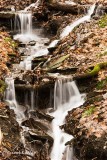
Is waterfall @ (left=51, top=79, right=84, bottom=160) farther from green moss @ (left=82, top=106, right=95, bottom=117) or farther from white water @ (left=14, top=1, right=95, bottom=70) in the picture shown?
white water @ (left=14, top=1, right=95, bottom=70)

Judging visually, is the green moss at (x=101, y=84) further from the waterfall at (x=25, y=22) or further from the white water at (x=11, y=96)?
the waterfall at (x=25, y=22)

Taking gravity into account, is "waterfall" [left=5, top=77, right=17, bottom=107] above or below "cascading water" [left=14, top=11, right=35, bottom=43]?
below

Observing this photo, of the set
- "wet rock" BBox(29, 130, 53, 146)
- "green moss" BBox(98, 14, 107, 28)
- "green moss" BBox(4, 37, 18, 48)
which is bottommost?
"wet rock" BBox(29, 130, 53, 146)

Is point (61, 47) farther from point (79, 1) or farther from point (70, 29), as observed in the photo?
point (79, 1)

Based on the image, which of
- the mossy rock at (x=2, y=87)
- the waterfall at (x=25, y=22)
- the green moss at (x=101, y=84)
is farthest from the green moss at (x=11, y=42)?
the green moss at (x=101, y=84)

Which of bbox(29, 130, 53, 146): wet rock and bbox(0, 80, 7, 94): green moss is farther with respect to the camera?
bbox(0, 80, 7, 94): green moss

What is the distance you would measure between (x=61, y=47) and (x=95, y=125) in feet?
17.9

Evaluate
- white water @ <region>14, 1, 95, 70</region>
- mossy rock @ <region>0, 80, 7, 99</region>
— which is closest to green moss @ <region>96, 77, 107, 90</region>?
mossy rock @ <region>0, 80, 7, 99</region>

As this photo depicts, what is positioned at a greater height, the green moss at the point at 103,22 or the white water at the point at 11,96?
the green moss at the point at 103,22

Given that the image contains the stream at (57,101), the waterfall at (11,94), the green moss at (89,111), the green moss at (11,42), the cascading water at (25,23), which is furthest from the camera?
the cascading water at (25,23)

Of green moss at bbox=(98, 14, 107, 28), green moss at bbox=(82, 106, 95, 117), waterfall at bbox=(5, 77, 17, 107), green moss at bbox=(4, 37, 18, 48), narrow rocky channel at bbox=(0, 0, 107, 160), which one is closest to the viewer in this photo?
narrow rocky channel at bbox=(0, 0, 107, 160)

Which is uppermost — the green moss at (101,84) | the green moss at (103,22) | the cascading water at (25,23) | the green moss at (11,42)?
the green moss at (103,22)

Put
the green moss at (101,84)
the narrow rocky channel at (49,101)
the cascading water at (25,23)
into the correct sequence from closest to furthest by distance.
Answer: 1. the narrow rocky channel at (49,101)
2. the green moss at (101,84)
3. the cascading water at (25,23)

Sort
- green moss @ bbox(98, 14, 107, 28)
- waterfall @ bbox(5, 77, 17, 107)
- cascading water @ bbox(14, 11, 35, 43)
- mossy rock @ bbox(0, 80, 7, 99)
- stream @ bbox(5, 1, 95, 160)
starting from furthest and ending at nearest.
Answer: cascading water @ bbox(14, 11, 35, 43) → green moss @ bbox(98, 14, 107, 28) → waterfall @ bbox(5, 77, 17, 107) → mossy rock @ bbox(0, 80, 7, 99) → stream @ bbox(5, 1, 95, 160)
